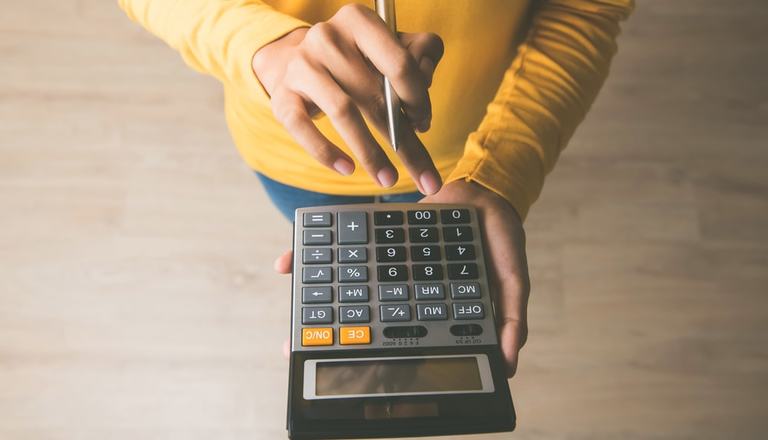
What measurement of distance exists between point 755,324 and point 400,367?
2.72ft

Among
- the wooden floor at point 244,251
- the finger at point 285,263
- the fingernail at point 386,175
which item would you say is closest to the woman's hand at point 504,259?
the finger at point 285,263

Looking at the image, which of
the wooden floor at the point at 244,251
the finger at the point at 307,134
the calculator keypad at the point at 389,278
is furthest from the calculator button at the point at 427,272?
the wooden floor at the point at 244,251

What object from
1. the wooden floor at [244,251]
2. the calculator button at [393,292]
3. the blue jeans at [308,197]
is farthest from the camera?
the wooden floor at [244,251]

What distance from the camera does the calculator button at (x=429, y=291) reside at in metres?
0.47

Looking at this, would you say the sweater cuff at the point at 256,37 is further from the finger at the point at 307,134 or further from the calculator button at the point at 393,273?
the calculator button at the point at 393,273

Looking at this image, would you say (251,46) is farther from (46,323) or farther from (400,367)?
(46,323)

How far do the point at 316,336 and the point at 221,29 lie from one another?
0.21m

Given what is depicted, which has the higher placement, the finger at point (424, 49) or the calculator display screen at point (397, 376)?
the finger at point (424, 49)

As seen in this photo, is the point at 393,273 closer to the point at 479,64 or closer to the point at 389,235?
the point at 389,235

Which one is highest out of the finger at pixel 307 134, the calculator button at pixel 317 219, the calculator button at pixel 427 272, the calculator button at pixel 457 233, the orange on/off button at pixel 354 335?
the finger at pixel 307 134

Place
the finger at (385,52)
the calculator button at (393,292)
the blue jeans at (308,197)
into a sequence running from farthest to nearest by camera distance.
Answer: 1. the blue jeans at (308,197)
2. the calculator button at (393,292)
3. the finger at (385,52)

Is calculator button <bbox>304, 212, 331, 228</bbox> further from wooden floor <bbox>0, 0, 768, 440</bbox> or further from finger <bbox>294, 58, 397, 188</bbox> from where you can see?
wooden floor <bbox>0, 0, 768, 440</bbox>

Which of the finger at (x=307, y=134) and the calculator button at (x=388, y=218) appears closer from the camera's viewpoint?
the finger at (x=307, y=134)

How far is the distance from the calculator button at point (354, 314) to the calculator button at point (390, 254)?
0.13 feet
